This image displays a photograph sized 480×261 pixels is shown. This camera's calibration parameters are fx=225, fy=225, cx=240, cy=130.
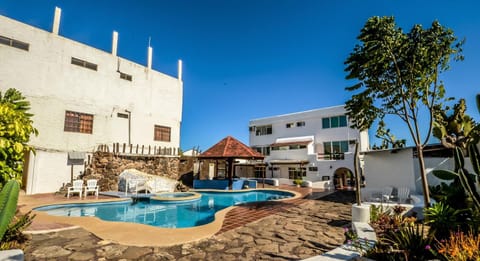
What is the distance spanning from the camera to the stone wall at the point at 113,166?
18484 mm

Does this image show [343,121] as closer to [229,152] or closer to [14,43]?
[229,152]

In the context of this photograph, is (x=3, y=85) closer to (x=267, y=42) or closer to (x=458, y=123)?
(x=267, y=42)

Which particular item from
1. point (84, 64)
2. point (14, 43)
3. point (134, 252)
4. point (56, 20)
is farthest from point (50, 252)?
point (56, 20)

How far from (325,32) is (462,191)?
45.0 feet

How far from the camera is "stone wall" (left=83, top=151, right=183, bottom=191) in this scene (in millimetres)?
18484

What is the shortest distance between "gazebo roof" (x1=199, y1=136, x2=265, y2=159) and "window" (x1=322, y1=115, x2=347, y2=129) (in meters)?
14.1

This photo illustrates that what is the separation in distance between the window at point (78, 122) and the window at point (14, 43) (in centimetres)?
537

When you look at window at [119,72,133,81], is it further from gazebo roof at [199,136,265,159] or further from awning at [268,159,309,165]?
awning at [268,159,309,165]

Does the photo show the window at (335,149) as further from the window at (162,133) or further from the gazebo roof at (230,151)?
the window at (162,133)

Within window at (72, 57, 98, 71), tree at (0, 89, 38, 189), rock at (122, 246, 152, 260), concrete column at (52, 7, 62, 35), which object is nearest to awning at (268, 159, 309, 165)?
window at (72, 57, 98, 71)

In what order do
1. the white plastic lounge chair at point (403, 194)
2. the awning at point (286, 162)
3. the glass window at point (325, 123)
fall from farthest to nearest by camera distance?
1. the glass window at point (325, 123)
2. the awning at point (286, 162)
3. the white plastic lounge chair at point (403, 194)

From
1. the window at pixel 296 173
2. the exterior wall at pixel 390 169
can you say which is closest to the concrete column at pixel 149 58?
the window at pixel 296 173

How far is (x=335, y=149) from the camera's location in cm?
2908

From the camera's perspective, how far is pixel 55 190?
1705 centimetres
